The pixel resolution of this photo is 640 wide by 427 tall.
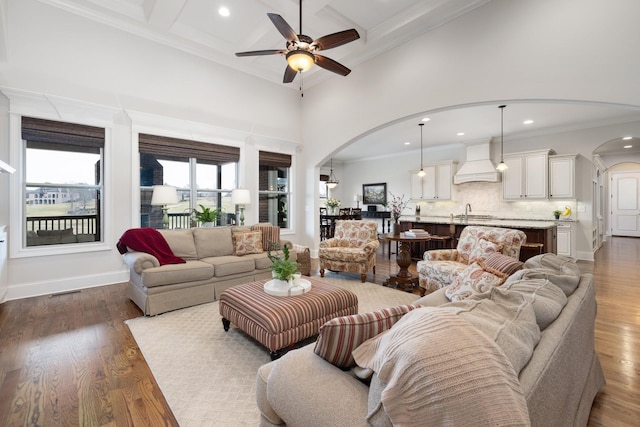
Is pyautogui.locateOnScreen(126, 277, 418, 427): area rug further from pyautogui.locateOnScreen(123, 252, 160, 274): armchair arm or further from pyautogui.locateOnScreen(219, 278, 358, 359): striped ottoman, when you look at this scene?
pyautogui.locateOnScreen(123, 252, 160, 274): armchair arm

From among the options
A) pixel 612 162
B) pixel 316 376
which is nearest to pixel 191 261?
pixel 316 376

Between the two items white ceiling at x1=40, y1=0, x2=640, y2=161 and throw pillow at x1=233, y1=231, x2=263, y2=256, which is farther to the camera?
throw pillow at x1=233, y1=231, x2=263, y2=256

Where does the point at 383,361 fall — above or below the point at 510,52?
below

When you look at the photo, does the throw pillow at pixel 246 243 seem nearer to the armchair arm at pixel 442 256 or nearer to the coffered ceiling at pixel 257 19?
the armchair arm at pixel 442 256

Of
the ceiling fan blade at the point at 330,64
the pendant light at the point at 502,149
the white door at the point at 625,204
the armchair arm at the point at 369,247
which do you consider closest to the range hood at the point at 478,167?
the pendant light at the point at 502,149

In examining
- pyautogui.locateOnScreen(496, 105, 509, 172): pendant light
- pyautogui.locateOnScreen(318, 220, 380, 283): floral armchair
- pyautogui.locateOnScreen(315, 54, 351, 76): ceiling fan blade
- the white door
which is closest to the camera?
pyautogui.locateOnScreen(315, 54, 351, 76): ceiling fan blade

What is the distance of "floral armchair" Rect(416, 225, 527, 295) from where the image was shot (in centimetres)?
329

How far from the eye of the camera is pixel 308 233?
6777 mm

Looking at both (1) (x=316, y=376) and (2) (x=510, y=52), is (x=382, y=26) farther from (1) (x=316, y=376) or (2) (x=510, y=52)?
(1) (x=316, y=376)

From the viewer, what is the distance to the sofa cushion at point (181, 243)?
3879mm

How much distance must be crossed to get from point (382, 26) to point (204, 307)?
193 inches

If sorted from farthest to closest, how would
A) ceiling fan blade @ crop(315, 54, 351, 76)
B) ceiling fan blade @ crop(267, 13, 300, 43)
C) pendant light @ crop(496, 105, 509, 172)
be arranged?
pendant light @ crop(496, 105, 509, 172), ceiling fan blade @ crop(315, 54, 351, 76), ceiling fan blade @ crop(267, 13, 300, 43)

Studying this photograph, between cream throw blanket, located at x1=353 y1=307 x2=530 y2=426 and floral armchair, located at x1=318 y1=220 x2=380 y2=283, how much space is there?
3752mm

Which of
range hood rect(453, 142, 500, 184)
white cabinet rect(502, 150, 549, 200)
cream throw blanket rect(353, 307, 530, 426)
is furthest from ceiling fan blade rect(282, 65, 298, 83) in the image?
white cabinet rect(502, 150, 549, 200)
